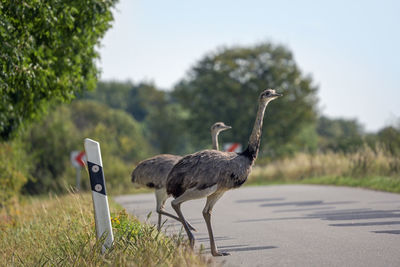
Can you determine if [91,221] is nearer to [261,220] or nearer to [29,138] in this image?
[261,220]

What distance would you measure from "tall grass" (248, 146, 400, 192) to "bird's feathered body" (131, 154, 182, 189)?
7714 millimetres

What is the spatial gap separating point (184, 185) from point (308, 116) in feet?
127

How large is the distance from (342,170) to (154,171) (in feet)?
45.4

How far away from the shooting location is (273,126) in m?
44.5

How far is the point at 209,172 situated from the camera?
305 inches

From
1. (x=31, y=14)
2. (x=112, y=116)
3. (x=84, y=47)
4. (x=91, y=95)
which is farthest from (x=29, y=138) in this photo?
(x=91, y=95)

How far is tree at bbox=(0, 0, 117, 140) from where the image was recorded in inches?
408

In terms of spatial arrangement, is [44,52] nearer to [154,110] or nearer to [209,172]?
[209,172]

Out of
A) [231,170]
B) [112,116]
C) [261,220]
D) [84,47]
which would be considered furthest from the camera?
[112,116]

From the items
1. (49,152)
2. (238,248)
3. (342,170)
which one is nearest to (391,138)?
(342,170)

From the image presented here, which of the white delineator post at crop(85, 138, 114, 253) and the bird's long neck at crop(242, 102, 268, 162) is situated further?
the bird's long neck at crop(242, 102, 268, 162)

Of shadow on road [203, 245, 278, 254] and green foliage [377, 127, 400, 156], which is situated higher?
green foliage [377, 127, 400, 156]

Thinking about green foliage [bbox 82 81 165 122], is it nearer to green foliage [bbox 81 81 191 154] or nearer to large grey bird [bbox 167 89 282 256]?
green foliage [bbox 81 81 191 154]

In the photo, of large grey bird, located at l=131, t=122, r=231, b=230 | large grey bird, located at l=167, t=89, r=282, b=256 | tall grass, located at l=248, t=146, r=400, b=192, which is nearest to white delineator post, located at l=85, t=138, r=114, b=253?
large grey bird, located at l=167, t=89, r=282, b=256
